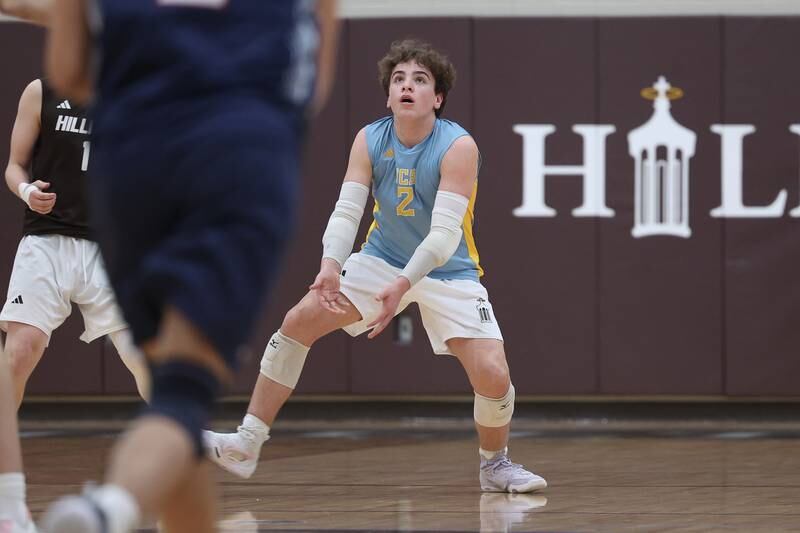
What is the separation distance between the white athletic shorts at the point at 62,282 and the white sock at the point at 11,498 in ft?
7.93

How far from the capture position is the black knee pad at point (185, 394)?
2.01m

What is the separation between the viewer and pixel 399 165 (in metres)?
5.42

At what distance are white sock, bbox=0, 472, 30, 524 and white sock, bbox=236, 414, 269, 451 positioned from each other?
80.9 inches

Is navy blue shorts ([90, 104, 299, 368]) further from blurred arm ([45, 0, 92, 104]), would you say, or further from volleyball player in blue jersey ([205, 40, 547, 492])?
volleyball player in blue jersey ([205, 40, 547, 492])

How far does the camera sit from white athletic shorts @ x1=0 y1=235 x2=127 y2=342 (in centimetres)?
552

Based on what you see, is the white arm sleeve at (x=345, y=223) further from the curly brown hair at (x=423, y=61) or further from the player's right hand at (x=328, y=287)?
the curly brown hair at (x=423, y=61)

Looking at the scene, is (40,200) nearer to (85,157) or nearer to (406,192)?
(85,157)

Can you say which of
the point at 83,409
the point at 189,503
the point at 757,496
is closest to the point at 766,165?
the point at 757,496

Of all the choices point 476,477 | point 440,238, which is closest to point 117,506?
point 440,238

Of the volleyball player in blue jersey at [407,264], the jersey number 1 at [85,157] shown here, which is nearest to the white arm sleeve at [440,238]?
the volleyball player in blue jersey at [407,264]

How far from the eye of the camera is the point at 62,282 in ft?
18.3

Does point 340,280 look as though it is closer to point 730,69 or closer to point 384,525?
point 384,525

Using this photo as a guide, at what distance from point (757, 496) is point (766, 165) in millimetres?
3820

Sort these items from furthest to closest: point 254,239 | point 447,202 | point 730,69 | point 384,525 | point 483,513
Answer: point 730,69 < point 447,202 < point 483,513 < point 384,525 < point 254,239
